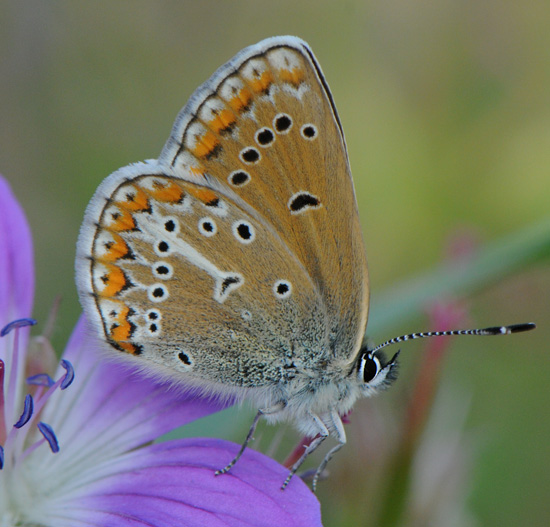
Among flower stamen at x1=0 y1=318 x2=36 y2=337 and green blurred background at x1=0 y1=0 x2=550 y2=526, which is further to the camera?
green blurred background at x1=0 y1=0 x2=550 y2=526

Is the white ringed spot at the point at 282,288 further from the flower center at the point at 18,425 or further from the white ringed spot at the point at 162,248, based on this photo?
the flower center at the point at 18,425

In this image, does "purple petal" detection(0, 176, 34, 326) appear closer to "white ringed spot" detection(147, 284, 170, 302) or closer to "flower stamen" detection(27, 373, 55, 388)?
"flower stamen" detection(27, 373, 55, 388)

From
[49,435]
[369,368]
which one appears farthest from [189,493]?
[369,368]

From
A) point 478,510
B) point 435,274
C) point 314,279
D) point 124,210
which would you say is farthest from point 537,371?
point 124,210

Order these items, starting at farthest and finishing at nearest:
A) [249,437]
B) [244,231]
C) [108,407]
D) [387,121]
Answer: [387,121] < [108,407] < [244,231] < [249,437]

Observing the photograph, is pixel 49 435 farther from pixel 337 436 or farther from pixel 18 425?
pixel 337 436

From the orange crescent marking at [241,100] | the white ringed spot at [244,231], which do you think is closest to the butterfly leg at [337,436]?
the white ringed spot at [244,231]

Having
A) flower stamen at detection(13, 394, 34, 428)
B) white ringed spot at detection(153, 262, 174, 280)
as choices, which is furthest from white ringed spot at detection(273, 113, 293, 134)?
flower stamen at detection(13, 394, 34, 428)
